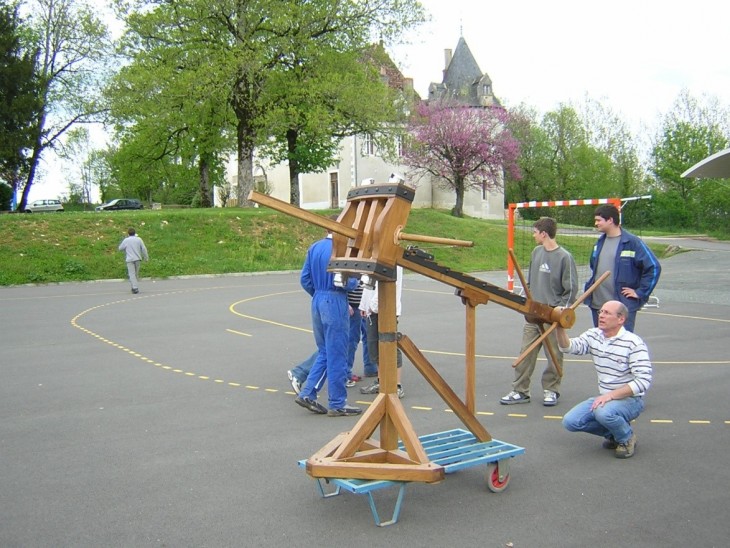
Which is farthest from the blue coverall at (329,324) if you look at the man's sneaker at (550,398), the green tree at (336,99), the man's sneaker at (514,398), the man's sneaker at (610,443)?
the green tree at (336,99)

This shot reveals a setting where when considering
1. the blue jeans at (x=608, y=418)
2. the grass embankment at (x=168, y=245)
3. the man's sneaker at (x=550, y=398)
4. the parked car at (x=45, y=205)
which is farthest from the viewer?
the parked car at (x=45, y=205)

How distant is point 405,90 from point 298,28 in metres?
8.91

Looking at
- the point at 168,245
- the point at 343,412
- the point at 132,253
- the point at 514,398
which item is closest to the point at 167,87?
the point at 168,245

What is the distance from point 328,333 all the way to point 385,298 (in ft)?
7.68

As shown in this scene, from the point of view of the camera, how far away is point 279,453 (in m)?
6.19

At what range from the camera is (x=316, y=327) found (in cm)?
755

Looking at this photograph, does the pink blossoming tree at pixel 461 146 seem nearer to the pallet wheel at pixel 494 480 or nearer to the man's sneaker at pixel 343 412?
the man's sneaker at pixel 343 412

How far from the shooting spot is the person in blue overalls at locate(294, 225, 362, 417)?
280 inches

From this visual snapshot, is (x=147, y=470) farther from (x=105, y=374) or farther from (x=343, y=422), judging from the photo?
(x=105, y=374)

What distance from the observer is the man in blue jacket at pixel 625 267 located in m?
7.27

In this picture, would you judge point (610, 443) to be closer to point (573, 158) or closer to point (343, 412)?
point (343, 412)

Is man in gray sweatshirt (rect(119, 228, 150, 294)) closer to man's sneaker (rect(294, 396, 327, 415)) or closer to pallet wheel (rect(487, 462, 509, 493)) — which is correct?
man's sneaker (rect(294, 396, 327, 415))

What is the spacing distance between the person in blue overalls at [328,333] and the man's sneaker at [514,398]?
60.7 inches

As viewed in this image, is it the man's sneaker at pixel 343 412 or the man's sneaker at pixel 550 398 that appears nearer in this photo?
the man's sneaker at pixel 343 412
